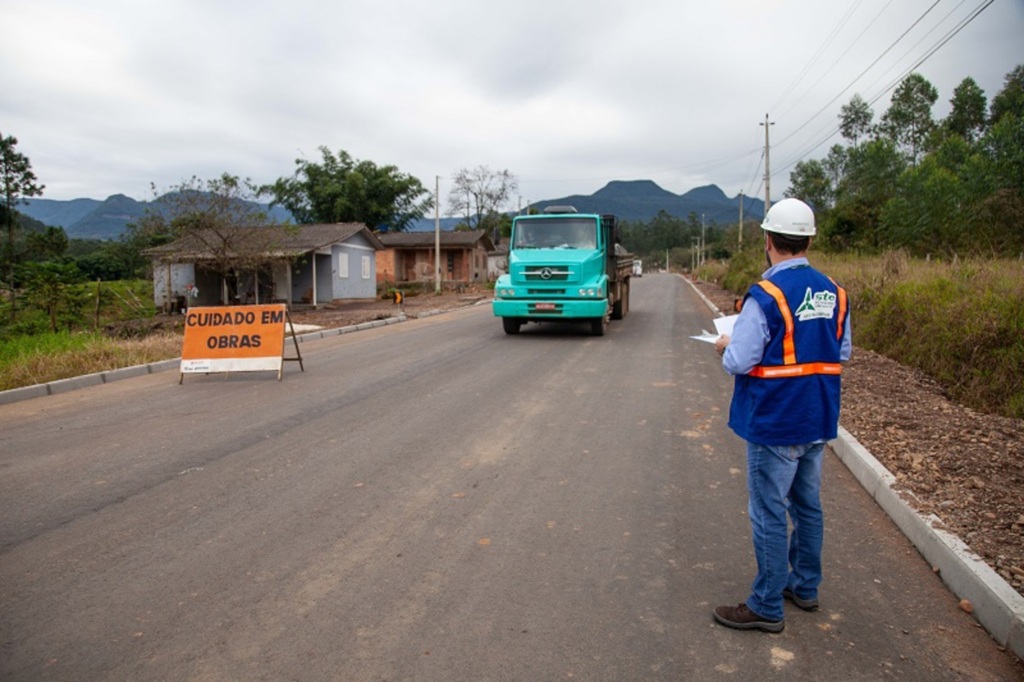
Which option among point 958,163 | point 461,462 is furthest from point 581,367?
point 958,163

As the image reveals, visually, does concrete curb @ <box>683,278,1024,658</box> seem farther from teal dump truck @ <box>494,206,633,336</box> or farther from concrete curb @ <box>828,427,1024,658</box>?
teal dump truck @ <box>494,206,633,336</box>

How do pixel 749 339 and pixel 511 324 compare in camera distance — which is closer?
pixel 749 339

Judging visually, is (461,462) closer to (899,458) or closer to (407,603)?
(407,603)

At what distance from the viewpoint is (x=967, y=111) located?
213ft

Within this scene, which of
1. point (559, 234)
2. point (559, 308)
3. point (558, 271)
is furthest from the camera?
point (559, 234)

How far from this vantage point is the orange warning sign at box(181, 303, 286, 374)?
10.6m

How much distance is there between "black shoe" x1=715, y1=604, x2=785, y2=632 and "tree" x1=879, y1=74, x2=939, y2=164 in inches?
3031

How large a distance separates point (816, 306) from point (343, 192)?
52515mm

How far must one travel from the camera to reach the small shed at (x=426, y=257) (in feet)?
158

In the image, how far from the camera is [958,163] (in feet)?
149

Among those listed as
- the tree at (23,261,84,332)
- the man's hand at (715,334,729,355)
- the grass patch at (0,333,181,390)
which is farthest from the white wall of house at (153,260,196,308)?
the man's hand at (715,334,729,355)

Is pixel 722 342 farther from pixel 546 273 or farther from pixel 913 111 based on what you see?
pixel 913 111

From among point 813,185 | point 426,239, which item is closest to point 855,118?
point 813,185

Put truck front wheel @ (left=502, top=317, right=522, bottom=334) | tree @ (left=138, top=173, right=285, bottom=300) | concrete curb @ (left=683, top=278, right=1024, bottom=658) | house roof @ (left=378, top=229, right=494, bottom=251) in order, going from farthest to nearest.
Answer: house roof @ (left=378, top=229, right=494, bottom=251), tree @ (left=138, top=173, right=285, bottom=300), truck front wheel @ (left=502, top=317, right=522, bottom=334), concrete curb @ (left=683, top=278, right=1024, bottom=658)
